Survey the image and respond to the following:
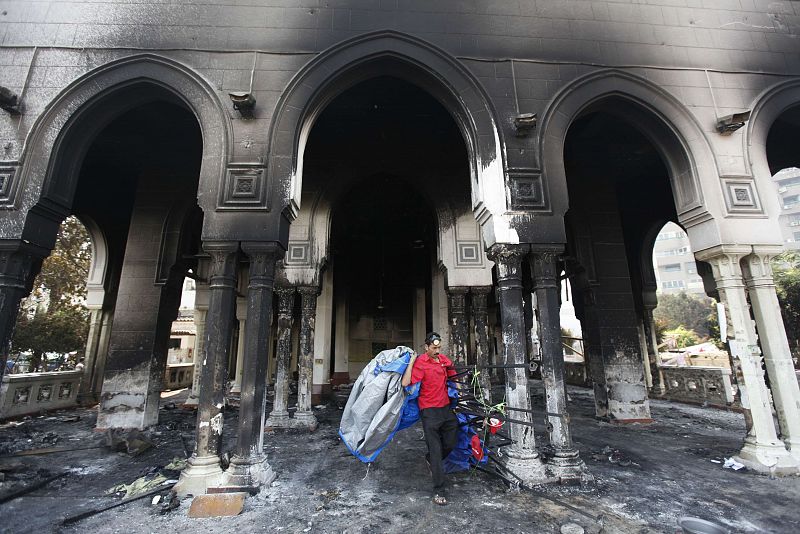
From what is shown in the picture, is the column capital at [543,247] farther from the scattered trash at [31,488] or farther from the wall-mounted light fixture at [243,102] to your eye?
the scattered trash at [31,488]

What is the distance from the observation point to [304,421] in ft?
21.9

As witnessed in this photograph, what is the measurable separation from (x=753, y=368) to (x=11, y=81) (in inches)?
389

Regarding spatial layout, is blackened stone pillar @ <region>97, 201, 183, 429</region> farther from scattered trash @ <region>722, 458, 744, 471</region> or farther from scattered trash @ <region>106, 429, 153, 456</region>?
scattered trash @ <region>722, 458, 744, 471</region>

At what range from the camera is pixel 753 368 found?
4.59 m

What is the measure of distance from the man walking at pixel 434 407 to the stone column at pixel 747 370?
3691mm

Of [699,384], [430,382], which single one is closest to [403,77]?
[430,382]

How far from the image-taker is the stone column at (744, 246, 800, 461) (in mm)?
4457

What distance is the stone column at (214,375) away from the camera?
3822 millimetres

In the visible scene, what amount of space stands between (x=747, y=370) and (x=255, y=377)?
5.90m

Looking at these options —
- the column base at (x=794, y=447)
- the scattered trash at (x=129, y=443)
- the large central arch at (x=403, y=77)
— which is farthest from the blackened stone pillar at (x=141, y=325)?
the column base at (x=794, y=447)

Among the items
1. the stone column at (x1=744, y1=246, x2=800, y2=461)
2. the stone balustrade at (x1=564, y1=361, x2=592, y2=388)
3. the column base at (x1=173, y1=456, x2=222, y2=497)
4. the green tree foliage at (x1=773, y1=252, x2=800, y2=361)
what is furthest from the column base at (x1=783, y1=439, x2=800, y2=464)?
the green tree foliage at (x1=773, y1=252, x2=800, y2=361)

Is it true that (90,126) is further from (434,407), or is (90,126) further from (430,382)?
(434,407)

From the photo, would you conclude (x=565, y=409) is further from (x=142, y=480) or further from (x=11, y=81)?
(x=11, y=81)

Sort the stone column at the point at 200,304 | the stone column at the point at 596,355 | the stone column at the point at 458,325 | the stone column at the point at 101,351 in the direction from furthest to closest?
the stone column at the point at 101,351
the stone column at the point at 200,304
the stone column at the point at 458,325
the stone column at the point at 596,355
